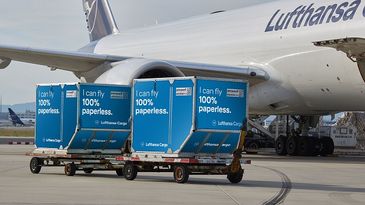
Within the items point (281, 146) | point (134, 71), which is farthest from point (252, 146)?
point (134, 71)

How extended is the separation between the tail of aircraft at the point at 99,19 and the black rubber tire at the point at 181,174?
1897cm

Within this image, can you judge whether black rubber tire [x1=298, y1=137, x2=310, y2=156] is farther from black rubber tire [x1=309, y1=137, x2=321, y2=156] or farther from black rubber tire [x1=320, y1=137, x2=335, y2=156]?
black rubber tire [x1=320, y1=137, x2=335, y2=156]

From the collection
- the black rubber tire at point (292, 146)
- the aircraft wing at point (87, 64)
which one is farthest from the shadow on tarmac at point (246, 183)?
the black rubber tire at point (292, 146)

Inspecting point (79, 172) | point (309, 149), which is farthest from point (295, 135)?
point (79, 172)

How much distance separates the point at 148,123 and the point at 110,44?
49.8 feet

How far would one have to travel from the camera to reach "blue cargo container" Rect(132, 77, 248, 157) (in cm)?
1284

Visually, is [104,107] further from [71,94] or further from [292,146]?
[292,146]

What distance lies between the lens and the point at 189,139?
12.8m

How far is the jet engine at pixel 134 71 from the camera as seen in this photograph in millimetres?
16922

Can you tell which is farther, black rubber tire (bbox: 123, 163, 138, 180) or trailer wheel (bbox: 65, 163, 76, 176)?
trailer wheel (bbox: 65, 163, 76, 176)

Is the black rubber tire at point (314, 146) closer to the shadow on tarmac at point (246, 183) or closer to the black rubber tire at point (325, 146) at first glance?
the black rubber tire at point (325, 146)

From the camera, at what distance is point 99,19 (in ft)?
106

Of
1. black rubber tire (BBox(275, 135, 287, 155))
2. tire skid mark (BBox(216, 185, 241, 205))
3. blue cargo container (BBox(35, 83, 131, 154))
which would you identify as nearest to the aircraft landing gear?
black rubber tire (BBox(275, 135, 287, 155))

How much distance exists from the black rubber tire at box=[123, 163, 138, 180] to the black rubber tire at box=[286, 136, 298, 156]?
38.2 ft
